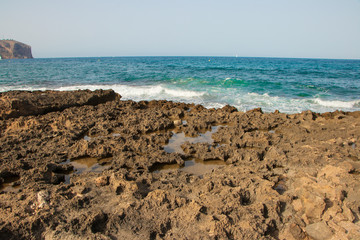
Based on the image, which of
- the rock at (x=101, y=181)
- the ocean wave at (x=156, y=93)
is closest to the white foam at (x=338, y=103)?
the ocean wave at (x=156, y=93)

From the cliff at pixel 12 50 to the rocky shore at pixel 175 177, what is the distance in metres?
123

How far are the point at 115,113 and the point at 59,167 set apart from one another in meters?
3.98

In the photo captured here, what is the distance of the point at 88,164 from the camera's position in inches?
206

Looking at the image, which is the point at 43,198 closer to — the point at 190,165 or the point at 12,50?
the point at 190,165

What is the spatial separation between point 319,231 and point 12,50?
13165 cm

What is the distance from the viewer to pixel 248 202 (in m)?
3.63

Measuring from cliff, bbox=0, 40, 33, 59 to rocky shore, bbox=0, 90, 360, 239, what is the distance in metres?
123

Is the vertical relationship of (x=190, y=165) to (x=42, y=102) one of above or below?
below

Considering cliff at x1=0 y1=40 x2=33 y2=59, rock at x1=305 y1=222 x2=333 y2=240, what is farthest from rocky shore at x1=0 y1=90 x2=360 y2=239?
cliff at x1=0 y1=40 x2=33 y2=59

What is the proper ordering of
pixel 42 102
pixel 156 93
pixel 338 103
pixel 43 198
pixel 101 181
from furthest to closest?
pixel 156 93, pixel 338 103, pixel 42 102, pixel 101 181, pixel 43 198

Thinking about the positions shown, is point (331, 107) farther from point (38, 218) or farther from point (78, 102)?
point (38, 218)

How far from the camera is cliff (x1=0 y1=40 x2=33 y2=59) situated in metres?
104

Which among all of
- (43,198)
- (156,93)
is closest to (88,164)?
(43,198)

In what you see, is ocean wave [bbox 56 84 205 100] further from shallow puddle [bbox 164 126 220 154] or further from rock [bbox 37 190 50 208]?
rock [bbox 37 190 50 208]
